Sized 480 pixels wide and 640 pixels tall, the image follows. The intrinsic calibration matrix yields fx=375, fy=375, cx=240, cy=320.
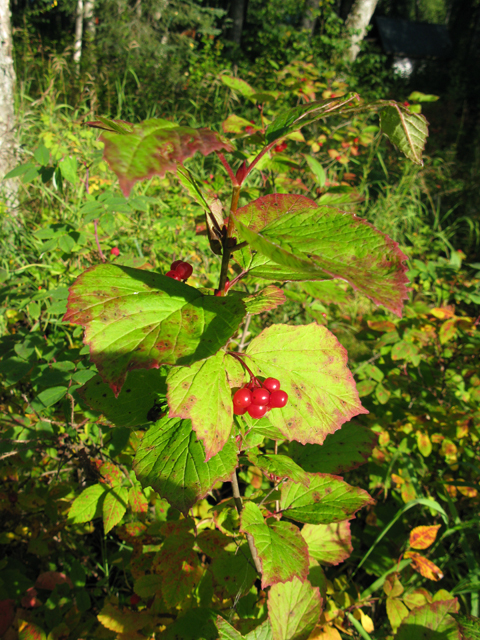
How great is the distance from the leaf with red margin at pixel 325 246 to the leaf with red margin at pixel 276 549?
617 mm

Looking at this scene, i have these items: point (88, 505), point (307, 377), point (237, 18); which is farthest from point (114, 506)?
point (237, 18)

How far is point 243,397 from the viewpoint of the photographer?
81 cm

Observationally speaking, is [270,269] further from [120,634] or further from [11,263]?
[11,263]

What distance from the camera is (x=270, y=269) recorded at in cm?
77

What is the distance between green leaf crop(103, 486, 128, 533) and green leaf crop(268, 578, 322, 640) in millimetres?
557

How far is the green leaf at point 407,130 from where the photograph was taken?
1.93ft

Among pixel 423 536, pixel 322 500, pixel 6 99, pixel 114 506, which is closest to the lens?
pixel 322 500

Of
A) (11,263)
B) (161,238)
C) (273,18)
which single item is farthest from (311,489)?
(273,18)

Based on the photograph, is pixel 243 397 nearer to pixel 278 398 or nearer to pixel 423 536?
pixel 278 398

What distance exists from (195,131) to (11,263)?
2.89 m

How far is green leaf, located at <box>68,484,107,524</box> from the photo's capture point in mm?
1312

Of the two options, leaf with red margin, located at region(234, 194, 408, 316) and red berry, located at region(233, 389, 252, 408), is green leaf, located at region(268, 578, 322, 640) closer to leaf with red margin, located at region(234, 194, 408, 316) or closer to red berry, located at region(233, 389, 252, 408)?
→ red berry, located at region(233, 389, 252, 408)

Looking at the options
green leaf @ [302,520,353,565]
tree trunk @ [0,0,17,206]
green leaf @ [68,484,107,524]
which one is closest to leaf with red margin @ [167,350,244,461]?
green leaf @ [302,520,353,565]

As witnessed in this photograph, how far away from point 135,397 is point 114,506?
616 millimetres
